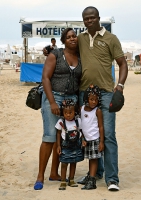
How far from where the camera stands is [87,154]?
4512 mm

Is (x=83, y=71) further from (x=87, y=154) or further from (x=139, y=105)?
(x=139, y=105)

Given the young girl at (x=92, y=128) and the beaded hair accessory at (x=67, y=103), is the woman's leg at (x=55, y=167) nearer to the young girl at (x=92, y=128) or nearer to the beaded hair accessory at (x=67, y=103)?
the young girl at (x=92, y=128)

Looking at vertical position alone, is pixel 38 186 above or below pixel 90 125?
below

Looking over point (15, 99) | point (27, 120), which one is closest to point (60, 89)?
point (27, 120)

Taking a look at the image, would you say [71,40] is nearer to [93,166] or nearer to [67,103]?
[67,103]

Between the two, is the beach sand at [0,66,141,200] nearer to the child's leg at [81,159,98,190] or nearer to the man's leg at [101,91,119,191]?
the child's leg at [81,159,98,190]

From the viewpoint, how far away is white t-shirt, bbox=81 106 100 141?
4.45 meters

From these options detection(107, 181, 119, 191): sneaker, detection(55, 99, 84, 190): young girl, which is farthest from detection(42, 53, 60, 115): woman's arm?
detection(107, 181, 119, 191): sneaker

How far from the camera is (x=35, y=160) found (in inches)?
230

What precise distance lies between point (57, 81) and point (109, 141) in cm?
86

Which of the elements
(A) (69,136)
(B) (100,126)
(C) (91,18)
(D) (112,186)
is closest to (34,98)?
(A) (69,136)

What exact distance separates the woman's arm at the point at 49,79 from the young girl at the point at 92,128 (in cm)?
33

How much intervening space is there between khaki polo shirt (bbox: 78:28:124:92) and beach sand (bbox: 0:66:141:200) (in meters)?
1.15

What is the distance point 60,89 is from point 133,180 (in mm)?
1441
